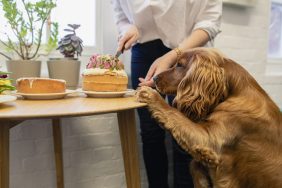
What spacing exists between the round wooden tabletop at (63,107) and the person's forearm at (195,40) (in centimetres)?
34

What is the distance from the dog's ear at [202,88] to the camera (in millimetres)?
1162

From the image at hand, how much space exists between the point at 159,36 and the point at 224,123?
0.62 meters

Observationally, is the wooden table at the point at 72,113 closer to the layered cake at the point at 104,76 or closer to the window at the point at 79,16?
the layered cake at the point at 104,76

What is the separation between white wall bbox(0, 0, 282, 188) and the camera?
172 centimetres

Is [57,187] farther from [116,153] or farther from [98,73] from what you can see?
[98,73]

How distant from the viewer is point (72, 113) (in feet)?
3.04

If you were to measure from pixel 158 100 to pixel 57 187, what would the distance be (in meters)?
0.86

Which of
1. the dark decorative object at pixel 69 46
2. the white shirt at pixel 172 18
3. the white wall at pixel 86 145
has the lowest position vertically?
the white wall at pixel 86 145

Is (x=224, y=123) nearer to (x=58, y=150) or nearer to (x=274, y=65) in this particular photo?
(x=58, y=150)

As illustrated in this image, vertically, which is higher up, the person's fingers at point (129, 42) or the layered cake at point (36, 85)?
the person's fingers at point (129, 42)

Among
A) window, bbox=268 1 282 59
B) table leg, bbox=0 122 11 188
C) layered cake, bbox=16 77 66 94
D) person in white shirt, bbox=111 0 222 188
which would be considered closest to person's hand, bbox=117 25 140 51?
person in white shirt, bbox=111 0 222 188

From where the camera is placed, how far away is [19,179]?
1.72 m

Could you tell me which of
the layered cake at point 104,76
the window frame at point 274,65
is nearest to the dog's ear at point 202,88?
the layered cake at point 104,76

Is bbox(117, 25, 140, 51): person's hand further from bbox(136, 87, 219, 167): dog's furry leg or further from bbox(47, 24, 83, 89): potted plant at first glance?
bbox(136, 87, 219, 167): dog's furry leg
